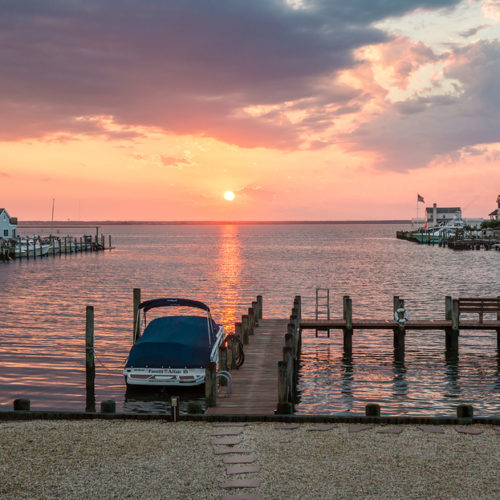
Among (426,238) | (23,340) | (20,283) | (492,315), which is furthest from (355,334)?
(426,238)

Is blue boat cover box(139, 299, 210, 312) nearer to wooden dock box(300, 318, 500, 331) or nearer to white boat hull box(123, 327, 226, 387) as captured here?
white boat hull box(123, 327, 226, 387)

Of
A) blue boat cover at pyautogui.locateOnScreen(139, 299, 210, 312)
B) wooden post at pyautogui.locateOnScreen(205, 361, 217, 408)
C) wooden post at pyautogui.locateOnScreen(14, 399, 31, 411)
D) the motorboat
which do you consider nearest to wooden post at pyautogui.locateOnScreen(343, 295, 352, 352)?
blue boat cover at pyautogui.locateOnScreen(139, 299, 210, 312)

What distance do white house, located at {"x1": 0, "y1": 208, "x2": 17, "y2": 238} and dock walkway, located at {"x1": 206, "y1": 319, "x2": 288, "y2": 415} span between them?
320 feet

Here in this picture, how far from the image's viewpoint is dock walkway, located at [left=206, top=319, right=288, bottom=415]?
659 inches

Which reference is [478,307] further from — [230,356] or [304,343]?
[230,356]

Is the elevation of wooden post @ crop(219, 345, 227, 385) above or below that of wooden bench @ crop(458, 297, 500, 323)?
below

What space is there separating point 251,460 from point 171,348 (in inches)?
400

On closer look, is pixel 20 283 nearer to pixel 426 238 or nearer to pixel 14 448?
pixel 14 448

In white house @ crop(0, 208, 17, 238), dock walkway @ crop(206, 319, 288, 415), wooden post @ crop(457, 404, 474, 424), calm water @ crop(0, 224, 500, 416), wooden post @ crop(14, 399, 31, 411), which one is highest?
white house @ crop(0, 208, 17, 238)

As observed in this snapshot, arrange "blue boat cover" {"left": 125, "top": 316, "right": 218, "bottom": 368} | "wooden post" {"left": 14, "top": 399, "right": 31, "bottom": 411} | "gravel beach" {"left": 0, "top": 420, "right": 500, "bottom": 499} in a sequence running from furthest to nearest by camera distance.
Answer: "blue boat cover" {"left": 125, "top": 316, "right": 218, "bottom": 368} → "wooden post" {"left": 14, "top": 399, "right": 31, "bottom": 411} → "gravel beach" {"left": 0, "top": 420, "right": 500, "bottom": 499}

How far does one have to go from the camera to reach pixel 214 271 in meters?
85.7

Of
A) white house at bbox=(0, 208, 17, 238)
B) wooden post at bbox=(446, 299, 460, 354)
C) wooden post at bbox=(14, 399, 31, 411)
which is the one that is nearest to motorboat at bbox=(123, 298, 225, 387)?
Result: wooden post at bbox=(14, 399, 31, 411)

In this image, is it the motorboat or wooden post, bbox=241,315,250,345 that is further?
wooden post, bbox=241,315,250,345

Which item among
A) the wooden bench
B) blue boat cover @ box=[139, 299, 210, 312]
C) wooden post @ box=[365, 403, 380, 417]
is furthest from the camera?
the wooden bench
